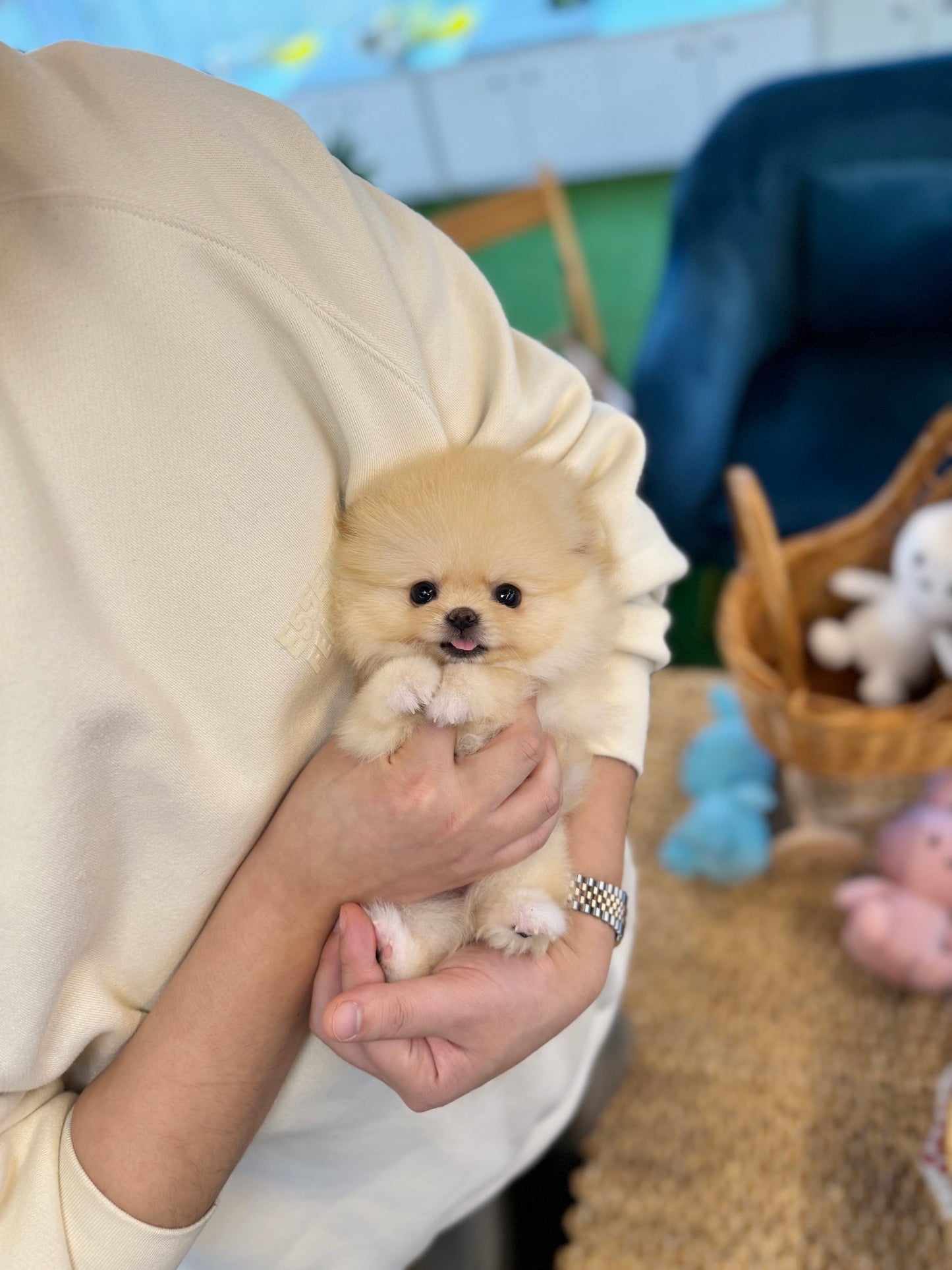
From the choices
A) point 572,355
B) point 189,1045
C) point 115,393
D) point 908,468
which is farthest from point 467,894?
point 572,355

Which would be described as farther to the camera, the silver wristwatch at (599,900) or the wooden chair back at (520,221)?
the wooden chair back at (520,221)

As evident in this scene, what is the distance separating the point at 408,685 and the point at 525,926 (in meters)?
0.22

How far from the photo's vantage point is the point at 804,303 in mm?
2459

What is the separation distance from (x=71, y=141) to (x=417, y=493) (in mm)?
340

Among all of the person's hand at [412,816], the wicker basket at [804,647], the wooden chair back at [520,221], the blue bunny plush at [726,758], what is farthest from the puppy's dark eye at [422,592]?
the wooden chair back at [520,221]

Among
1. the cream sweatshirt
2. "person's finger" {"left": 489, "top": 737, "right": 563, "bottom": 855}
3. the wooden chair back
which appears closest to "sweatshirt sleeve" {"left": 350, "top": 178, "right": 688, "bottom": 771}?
the cream sweatshirt

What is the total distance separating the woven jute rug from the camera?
1327mm

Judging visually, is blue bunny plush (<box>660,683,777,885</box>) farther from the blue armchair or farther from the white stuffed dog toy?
the blue armchair

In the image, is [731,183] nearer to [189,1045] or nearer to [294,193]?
[294,193]

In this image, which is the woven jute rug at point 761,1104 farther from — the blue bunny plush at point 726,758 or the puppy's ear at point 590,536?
the puppy's ear at point 590,536

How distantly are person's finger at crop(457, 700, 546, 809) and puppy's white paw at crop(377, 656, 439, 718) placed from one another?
6 cm

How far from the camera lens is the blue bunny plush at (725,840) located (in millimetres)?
1749

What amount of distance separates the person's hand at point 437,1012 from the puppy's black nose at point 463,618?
0.25 meters

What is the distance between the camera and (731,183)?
2326 millimetres
